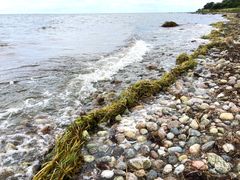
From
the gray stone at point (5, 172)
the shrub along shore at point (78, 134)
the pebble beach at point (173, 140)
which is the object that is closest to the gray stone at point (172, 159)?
the pebble beach at point (173, 140)

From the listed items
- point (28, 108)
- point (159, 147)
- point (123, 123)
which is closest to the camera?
point (159, 147)

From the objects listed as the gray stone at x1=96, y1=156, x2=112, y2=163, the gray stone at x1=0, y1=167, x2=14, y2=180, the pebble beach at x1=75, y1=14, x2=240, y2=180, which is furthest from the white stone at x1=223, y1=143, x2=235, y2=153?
the gray stone at x1=0, y1=167, x2=14, y2=180

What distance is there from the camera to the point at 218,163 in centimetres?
384

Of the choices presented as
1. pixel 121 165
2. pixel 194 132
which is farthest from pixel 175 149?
pixel 121 165

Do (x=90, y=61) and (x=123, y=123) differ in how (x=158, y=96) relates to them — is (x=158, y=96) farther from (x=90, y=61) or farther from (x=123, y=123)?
(x=90, y=61)

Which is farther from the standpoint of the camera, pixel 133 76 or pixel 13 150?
pixel 133 76

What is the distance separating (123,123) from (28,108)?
2.57m

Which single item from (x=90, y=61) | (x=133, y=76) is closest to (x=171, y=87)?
(x=133, y=76)

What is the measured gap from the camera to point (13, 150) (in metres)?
4.41

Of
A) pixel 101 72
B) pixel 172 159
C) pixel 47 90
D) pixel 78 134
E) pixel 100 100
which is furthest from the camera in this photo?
pixel 101 72

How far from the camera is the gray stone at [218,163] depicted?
12.2 feet

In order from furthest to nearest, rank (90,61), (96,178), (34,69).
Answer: (90,61) < (34,69) < (96,178)

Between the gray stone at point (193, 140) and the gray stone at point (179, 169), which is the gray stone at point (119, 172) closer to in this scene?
the gray stone at point (179, 169)

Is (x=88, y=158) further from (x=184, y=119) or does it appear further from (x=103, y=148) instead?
(x=184, y=119)
